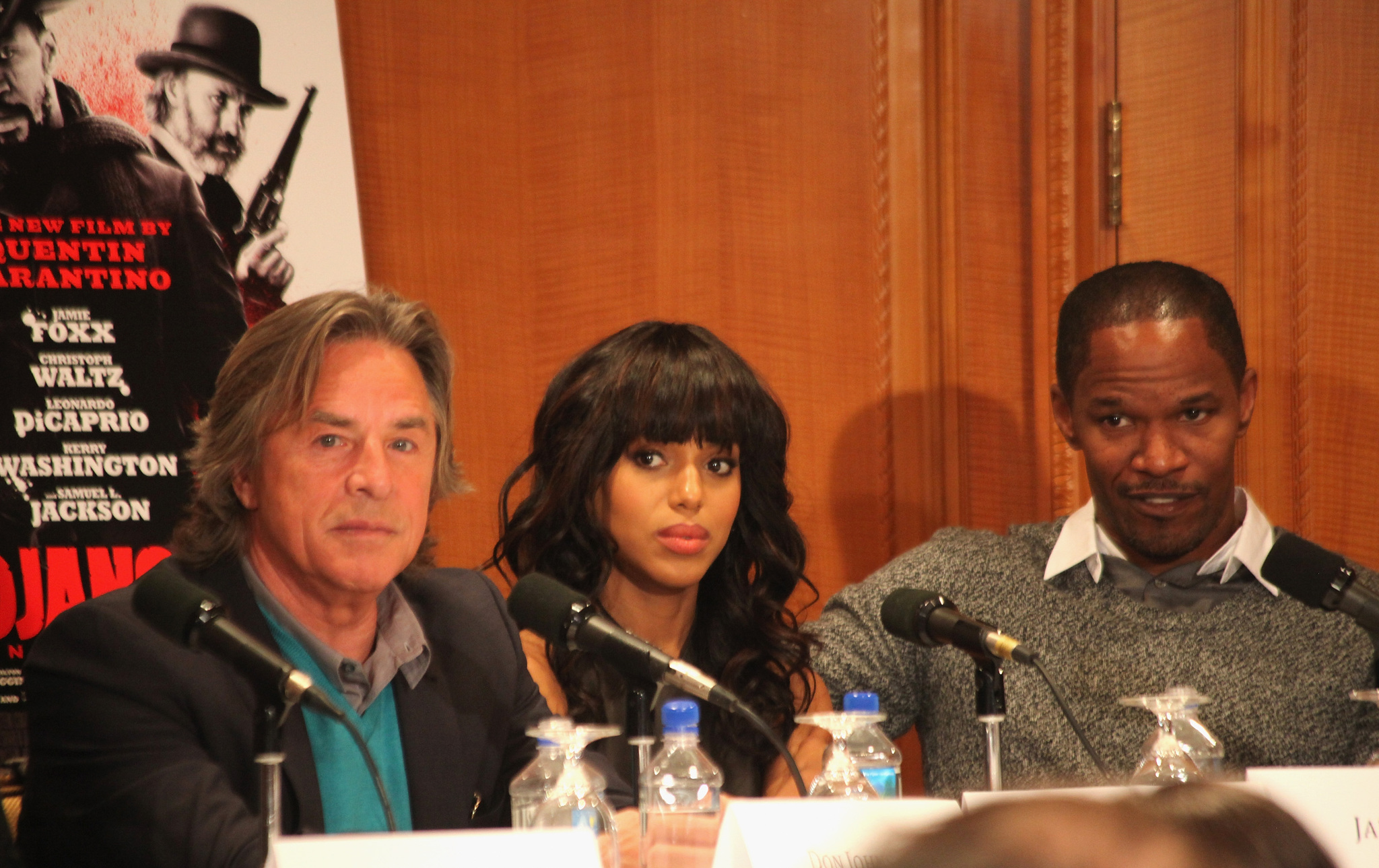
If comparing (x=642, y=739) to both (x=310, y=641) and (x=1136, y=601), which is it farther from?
(x=1136, y=601)

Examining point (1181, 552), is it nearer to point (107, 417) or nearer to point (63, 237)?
point (107, 417)

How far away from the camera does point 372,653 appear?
6.85 ft

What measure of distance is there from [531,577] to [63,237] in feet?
4.73

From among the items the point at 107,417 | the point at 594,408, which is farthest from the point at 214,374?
Result: the point at 594,408

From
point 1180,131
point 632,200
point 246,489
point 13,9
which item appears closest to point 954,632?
point 246,489

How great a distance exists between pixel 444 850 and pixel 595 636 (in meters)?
0.40

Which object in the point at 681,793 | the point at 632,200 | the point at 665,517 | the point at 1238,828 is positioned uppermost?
the point at 632,200

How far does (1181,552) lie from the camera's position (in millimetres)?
2588

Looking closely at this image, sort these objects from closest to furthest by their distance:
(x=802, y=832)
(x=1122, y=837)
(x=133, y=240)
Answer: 1. (x=1122, y=837)
2. (x=802, y=832)
3. (x=133, y=240)

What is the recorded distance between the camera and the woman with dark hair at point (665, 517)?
2465 mm

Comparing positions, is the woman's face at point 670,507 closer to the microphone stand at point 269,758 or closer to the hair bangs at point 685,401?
the hair bangs at point 685,401

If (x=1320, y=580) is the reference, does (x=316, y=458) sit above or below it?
above

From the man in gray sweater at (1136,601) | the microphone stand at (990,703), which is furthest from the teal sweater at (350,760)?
the man in gray sweater at (1136,601)

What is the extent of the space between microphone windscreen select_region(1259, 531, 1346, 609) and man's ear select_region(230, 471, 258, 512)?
146cm
